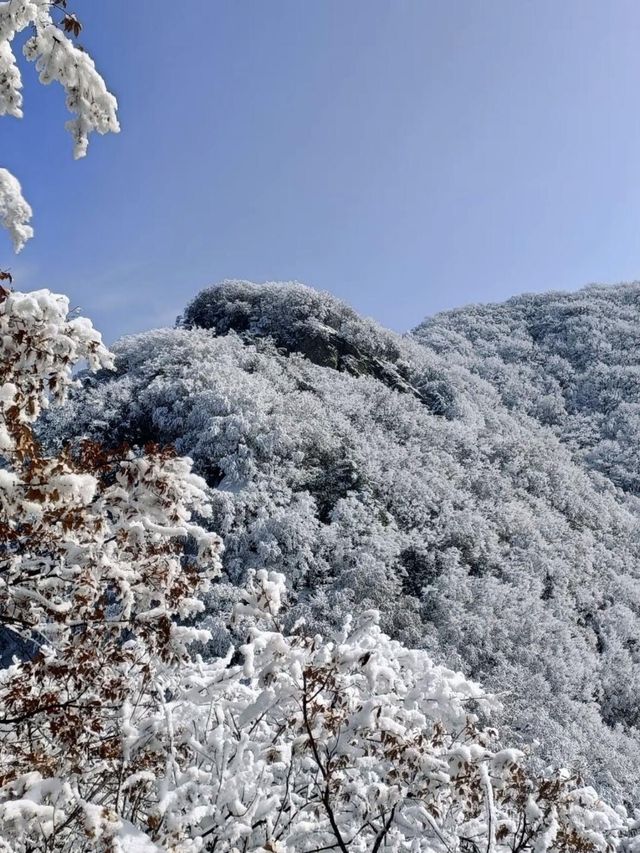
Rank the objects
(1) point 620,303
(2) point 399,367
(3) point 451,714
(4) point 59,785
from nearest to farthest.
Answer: (4) point 59,785 → (3) point 451,714 → (2) point 399,367 → (1) point 620,303

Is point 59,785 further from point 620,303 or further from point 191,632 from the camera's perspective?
point 620,303

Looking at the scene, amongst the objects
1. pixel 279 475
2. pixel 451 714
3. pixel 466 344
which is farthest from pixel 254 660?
pixel 466 344

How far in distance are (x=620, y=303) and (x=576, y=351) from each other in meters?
16.1

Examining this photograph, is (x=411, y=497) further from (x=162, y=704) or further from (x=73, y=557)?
(x=73, y=557)

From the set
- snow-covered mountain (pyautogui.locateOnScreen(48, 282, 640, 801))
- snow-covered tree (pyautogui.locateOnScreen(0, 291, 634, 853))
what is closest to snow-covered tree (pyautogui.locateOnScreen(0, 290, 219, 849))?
snow-covered tree (pyautogui.locateOnScreen(0, 291, 634, 853))

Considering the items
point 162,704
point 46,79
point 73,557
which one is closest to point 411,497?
point 162,704

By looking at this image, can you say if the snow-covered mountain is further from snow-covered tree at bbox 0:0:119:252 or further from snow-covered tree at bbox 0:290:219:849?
snow-covered tree at bbox 0:0:119:252

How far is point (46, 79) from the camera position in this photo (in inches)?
128

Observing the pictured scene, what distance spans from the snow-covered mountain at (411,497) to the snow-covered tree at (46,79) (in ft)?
20.7

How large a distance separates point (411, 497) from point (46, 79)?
64.0 feet

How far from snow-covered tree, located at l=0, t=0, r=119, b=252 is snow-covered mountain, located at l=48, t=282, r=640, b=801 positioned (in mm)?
6319

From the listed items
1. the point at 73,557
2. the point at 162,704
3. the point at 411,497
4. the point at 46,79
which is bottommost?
the point at 162,704

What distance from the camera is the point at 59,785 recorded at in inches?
121

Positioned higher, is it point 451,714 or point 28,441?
point 28,441
